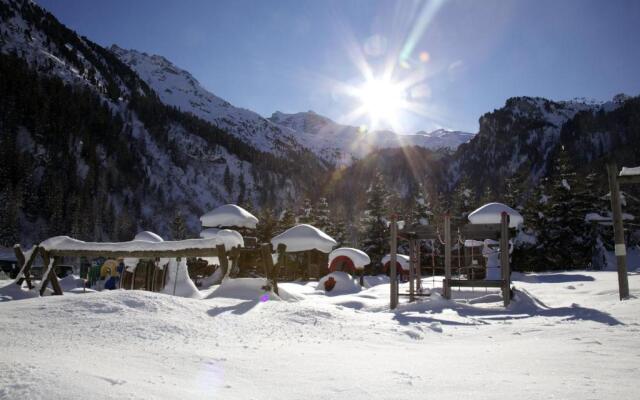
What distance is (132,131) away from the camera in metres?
96.0

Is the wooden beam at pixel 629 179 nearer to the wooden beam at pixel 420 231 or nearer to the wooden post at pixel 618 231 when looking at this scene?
the wooden post at pixel 618 231

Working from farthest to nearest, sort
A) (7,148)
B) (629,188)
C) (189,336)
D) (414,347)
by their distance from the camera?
(7,148), (629,188), (414,347), (189,336)

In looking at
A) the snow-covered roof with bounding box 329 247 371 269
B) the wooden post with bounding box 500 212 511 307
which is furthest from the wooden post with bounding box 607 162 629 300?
the snow-covered roof with bounding box 329 247 371 269

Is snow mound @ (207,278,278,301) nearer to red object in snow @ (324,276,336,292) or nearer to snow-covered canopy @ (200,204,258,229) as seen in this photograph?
red object in snow @ (324,276,336,292)

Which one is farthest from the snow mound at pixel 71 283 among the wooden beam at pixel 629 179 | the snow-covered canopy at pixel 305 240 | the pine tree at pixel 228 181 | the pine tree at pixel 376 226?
the pine tree at pixel 228 181

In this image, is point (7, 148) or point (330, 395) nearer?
point (330, 395)

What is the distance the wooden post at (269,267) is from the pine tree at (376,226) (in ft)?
79.8

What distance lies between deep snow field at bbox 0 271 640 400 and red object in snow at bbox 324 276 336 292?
11318 millimetres

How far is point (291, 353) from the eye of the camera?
5164mm

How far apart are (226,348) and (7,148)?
72.3 meters

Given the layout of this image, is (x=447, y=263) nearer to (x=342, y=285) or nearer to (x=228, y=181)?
(x=342, y=285)

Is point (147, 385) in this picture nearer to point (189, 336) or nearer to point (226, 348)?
point (226, 348)

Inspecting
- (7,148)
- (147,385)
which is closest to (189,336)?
(147,385)

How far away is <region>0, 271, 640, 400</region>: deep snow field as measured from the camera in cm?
331
